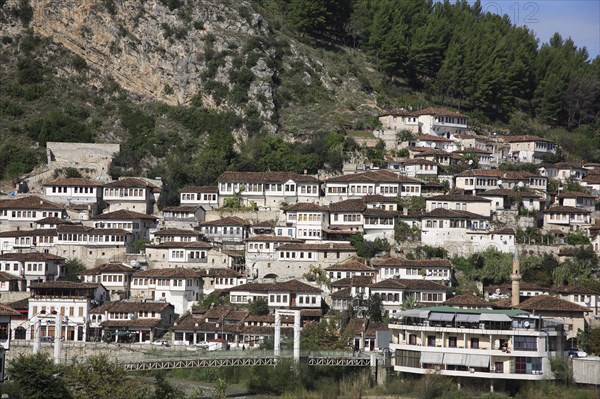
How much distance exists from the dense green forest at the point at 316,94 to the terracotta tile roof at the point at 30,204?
7280 millimetres

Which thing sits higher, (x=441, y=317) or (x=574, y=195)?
(x=574, y=195)

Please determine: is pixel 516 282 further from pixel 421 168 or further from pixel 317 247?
pixel 421 168

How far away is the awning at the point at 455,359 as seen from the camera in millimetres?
60062

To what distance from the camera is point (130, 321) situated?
69188 millimetres

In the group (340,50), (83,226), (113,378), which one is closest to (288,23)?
(340,50)

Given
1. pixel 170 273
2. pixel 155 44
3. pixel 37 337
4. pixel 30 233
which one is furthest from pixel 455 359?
pixel 155 44

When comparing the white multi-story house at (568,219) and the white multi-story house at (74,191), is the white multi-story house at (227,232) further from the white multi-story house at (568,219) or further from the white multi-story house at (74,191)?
the white multi-story house at (568,219)

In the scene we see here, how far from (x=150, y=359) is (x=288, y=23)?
6279 cm

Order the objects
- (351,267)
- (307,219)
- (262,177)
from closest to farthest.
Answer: (351,267) → (307,219) → (262,177)

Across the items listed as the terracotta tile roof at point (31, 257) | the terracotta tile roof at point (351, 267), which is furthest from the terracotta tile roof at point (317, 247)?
the terracotta tile roof at point (31, 257)

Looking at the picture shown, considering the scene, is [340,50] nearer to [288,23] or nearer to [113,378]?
[288,23]

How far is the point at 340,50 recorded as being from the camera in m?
117

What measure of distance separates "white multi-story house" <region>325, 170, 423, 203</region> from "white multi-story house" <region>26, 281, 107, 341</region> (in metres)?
20.1

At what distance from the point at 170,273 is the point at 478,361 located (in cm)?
2139
